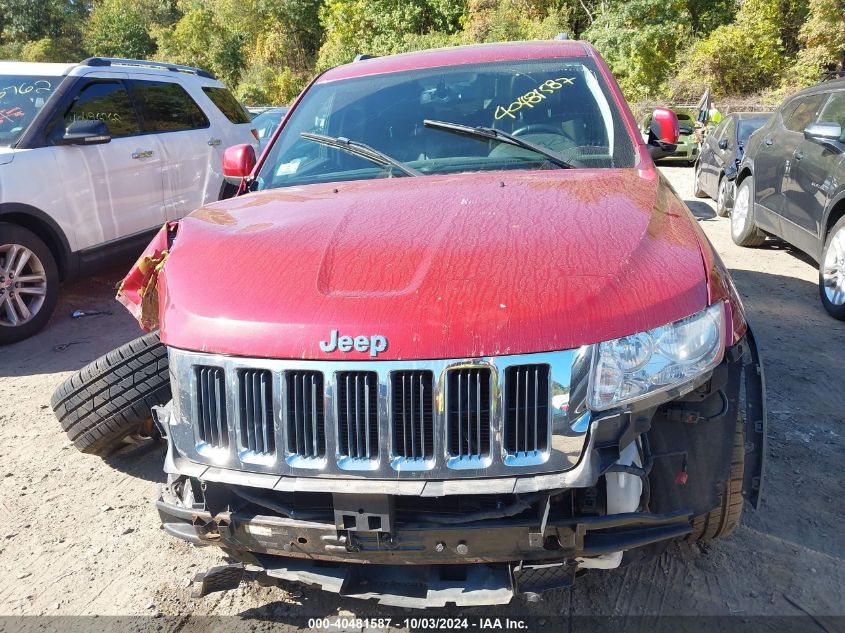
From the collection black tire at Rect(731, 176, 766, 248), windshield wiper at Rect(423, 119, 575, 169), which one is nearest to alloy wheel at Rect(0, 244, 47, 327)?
windshield wiper at Rect(423, 119, 575, 169)

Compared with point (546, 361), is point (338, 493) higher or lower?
lower

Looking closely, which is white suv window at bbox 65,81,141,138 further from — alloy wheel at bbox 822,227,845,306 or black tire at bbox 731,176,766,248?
black tire at bbox 731,176,766,248

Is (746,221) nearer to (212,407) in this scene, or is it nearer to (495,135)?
(495,135)

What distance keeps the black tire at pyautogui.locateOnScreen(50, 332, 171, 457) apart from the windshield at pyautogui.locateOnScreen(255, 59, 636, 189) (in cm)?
95

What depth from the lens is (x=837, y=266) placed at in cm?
548

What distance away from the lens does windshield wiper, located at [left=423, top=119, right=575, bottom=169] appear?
2.96 metres

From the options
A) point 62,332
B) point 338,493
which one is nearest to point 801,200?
point 338,493

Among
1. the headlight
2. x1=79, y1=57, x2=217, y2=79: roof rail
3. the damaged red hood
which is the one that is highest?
x1=79, y1=57, x2=217, y2=79: roof rail

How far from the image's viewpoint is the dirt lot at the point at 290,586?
8.18 feet

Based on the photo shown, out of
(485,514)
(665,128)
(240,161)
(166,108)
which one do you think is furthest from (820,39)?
(485,514)

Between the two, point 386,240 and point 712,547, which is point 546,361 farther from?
point 712,547

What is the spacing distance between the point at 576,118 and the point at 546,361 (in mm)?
1778

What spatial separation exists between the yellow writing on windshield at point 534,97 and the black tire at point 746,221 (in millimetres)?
4985

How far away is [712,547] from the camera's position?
2744 mm
